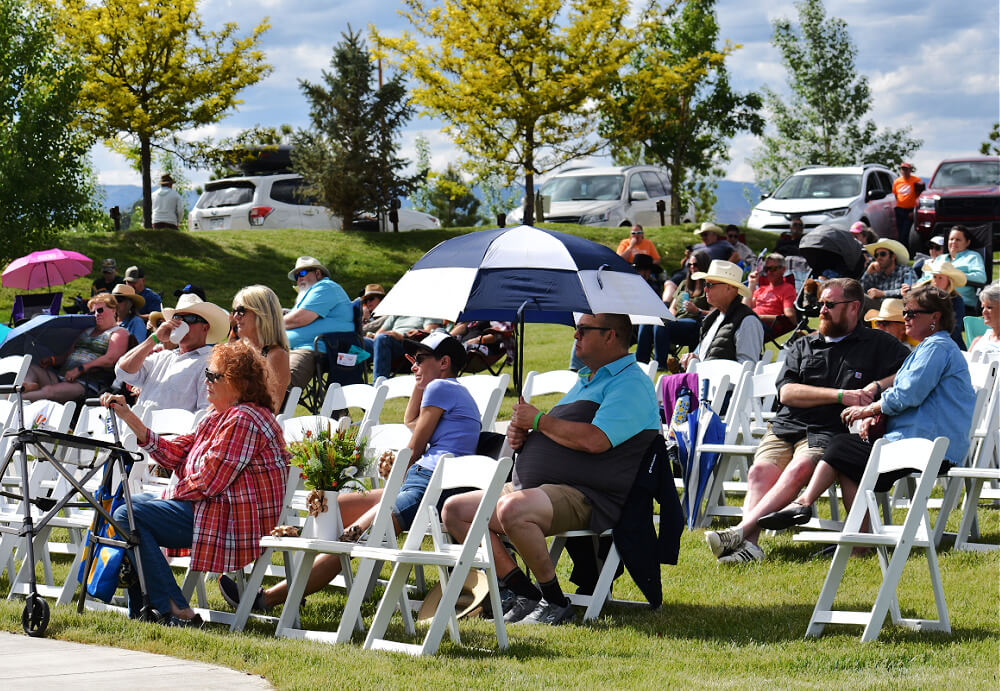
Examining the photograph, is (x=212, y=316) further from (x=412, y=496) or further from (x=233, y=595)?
(x=412, y=496)

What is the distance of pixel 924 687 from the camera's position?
16.6 feet

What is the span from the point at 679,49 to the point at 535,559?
123 ft

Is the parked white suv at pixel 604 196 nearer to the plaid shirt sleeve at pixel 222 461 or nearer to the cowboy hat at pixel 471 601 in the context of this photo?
the cowboy hat at pixel 471 601

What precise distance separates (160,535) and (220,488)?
0.37m

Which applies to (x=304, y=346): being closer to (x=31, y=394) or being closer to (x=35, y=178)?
(x=31, y=394)

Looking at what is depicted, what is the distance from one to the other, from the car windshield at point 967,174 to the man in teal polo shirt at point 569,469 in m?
18.5

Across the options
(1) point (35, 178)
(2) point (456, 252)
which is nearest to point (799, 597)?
(2) point (456, 252)

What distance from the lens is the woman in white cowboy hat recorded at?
13086mm

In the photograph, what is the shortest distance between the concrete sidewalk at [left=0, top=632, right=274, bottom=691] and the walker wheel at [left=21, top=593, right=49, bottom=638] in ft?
0.69

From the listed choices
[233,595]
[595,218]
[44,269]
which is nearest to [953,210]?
[595,218]

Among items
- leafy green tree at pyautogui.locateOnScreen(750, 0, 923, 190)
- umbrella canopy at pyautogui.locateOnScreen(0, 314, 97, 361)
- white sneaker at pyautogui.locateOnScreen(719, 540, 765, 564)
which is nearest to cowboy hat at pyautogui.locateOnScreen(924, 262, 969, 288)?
white sneaker at pyautogui.locateOnScreen(719, 540, 765, 564)

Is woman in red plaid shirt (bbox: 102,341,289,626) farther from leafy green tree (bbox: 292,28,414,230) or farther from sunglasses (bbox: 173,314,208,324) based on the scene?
leafy green tree (bbox: 292,28,414,230)

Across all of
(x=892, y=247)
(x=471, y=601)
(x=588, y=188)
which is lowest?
(x=471, y=601)

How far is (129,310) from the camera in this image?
523 inches
